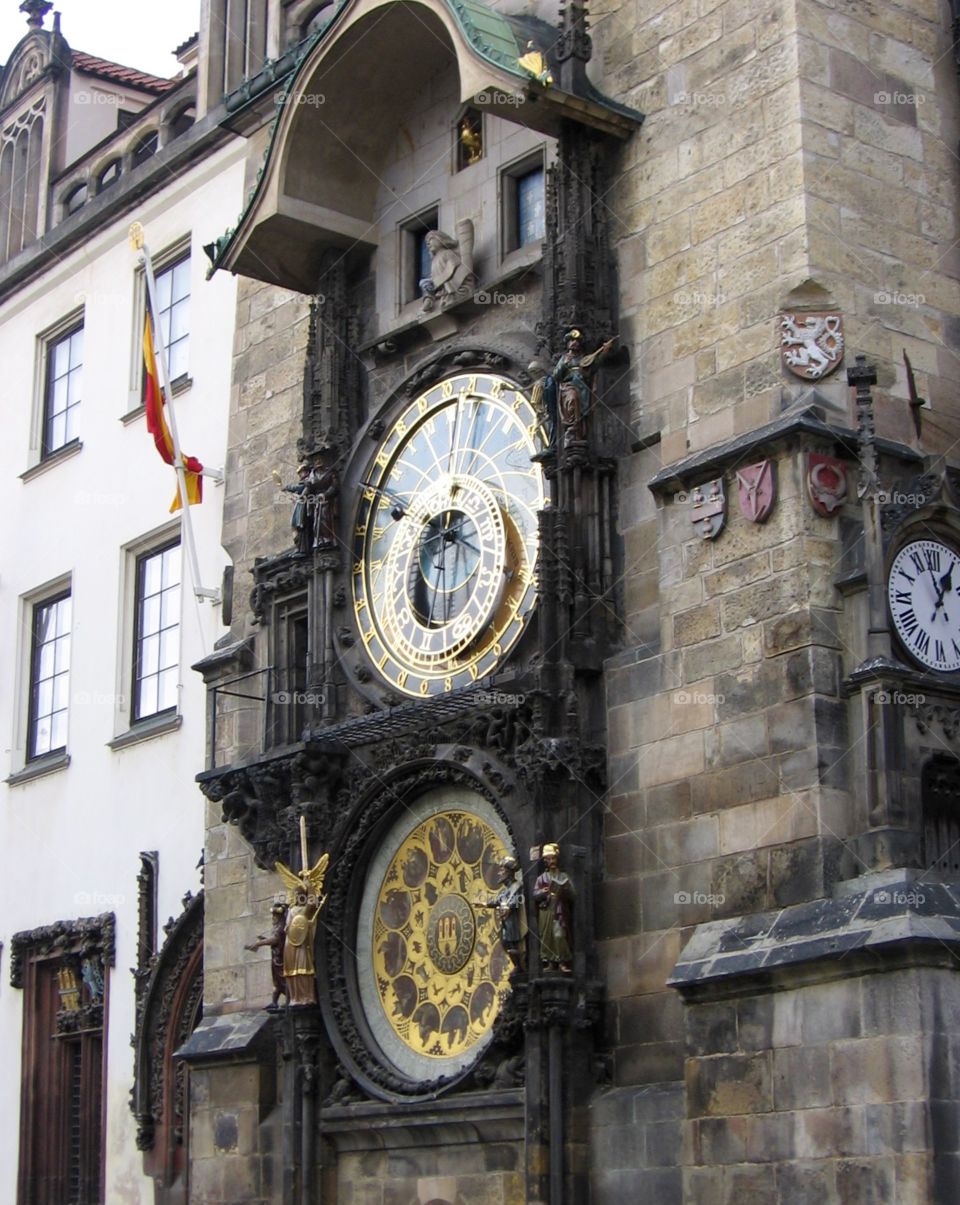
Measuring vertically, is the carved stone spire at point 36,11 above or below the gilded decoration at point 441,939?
above

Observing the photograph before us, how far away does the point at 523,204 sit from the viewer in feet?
54.5

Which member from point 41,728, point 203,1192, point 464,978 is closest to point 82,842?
point 41,728

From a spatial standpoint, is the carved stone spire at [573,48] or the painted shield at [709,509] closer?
the painted shield at [709,509]

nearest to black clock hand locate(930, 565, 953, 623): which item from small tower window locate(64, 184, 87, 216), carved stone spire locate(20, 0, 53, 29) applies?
small tower window locate(64, 184, 87, 216)

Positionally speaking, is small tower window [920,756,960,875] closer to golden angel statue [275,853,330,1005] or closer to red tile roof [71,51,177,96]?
golden angel statue [275,853,330,1005]

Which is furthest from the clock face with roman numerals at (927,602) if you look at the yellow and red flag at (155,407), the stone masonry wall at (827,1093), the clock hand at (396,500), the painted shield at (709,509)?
the yellow and red flag at (155,407)

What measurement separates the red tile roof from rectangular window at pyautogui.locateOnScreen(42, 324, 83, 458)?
11.0ft

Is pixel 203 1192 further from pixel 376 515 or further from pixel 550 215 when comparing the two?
pixel 550 215

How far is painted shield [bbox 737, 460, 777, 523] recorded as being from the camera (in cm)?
1373

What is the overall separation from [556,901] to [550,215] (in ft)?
15.4

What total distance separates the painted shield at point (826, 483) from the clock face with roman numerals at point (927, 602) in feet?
1.57

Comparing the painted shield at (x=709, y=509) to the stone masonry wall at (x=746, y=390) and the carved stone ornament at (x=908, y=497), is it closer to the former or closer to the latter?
the stone masonry wall at (x=746, y=390)

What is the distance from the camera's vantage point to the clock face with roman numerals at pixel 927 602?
44.1ft

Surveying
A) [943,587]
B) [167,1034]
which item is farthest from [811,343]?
[167,1034]
